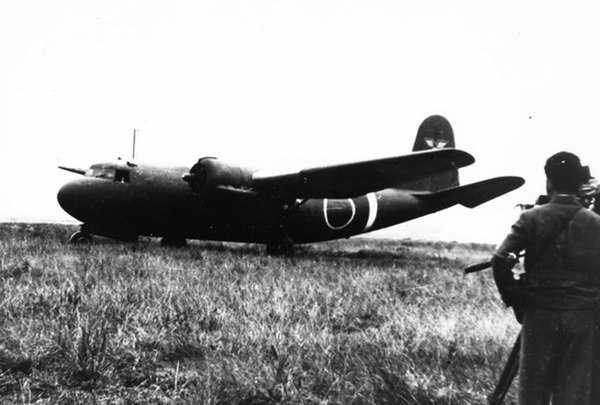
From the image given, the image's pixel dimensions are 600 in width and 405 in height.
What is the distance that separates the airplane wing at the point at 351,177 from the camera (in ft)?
40.8

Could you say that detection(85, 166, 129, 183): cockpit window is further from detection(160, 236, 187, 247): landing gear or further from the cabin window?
detection(160, 236, 187, 247): landing gear

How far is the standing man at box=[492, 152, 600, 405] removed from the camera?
257 cm

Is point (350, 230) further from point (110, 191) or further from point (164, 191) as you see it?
point (110, 191)

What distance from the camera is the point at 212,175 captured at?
12.6 m

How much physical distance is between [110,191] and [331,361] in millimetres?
9954

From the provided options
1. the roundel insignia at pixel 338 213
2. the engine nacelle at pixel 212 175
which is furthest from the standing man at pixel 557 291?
the roundel insignia at pixel 338 213

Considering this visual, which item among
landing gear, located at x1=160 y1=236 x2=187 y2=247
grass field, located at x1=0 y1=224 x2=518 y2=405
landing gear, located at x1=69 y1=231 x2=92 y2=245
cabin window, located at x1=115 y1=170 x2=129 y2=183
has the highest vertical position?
cabin window, located at x1=115 y1=170 x2=129 y2=183

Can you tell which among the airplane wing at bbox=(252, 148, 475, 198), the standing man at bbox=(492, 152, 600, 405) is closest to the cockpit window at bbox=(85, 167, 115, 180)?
the airplane wing at bbox=(252, 148, 475, 198)

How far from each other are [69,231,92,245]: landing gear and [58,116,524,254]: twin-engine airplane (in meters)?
0.02

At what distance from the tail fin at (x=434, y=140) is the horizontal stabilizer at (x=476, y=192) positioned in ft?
2.17

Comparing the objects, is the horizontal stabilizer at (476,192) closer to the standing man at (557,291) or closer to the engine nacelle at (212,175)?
the engine nacelle at (212,175)

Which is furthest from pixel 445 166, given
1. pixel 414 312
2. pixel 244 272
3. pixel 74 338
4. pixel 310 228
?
pixel 74 338

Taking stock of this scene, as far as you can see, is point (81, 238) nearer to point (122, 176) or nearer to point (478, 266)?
point (122, 176)

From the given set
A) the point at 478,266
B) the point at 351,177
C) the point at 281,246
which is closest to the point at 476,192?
the point at 351,177
